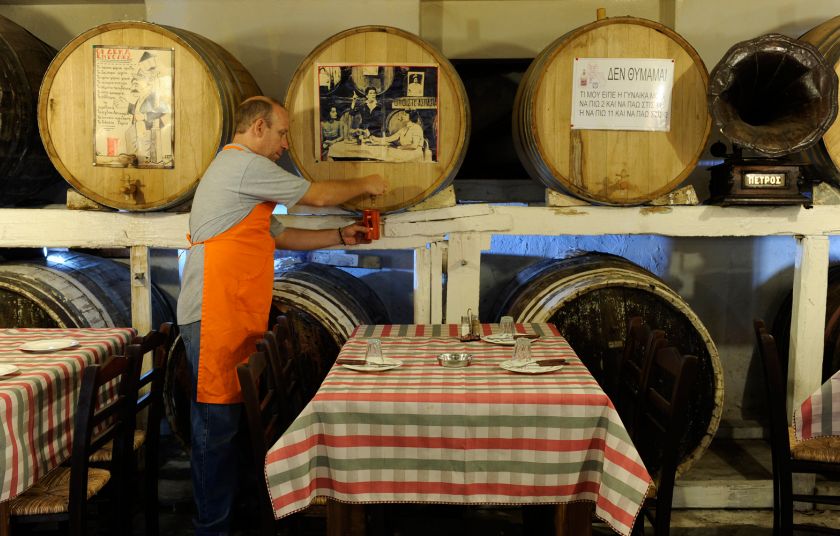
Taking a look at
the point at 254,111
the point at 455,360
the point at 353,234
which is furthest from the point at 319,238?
the point at 455,360

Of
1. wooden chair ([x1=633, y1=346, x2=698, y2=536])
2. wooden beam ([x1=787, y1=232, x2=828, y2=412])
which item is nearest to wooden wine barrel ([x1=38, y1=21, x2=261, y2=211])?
wooden chair ([x1=633, y1=346, x2=698, y2=536])

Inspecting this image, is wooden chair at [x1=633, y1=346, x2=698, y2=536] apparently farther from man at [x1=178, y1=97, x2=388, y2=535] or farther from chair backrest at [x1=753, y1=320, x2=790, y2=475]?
man at [x1=178, y1=97, x2=388, y2=535]

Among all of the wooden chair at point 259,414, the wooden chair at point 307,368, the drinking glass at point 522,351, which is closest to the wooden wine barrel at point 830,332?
the drinking glass at point 522,351

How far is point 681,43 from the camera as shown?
3309 millimetres

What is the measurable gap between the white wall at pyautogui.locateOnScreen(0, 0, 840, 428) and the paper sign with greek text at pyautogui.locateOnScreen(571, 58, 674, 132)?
3.67 ft

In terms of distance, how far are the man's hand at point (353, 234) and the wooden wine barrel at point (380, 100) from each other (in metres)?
0.22

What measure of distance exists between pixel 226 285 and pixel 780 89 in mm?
2427

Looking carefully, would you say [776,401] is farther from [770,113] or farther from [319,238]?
[319,238]

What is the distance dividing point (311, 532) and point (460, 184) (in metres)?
2.11

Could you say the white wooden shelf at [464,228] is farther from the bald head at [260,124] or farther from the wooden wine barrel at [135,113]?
the bald head at [260,124]

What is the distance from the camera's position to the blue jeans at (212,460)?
9.74 ft

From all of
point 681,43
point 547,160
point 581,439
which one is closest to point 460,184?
point 547,160

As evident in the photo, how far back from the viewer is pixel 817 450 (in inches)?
116

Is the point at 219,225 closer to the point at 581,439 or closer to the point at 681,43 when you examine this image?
the point at 581,439
